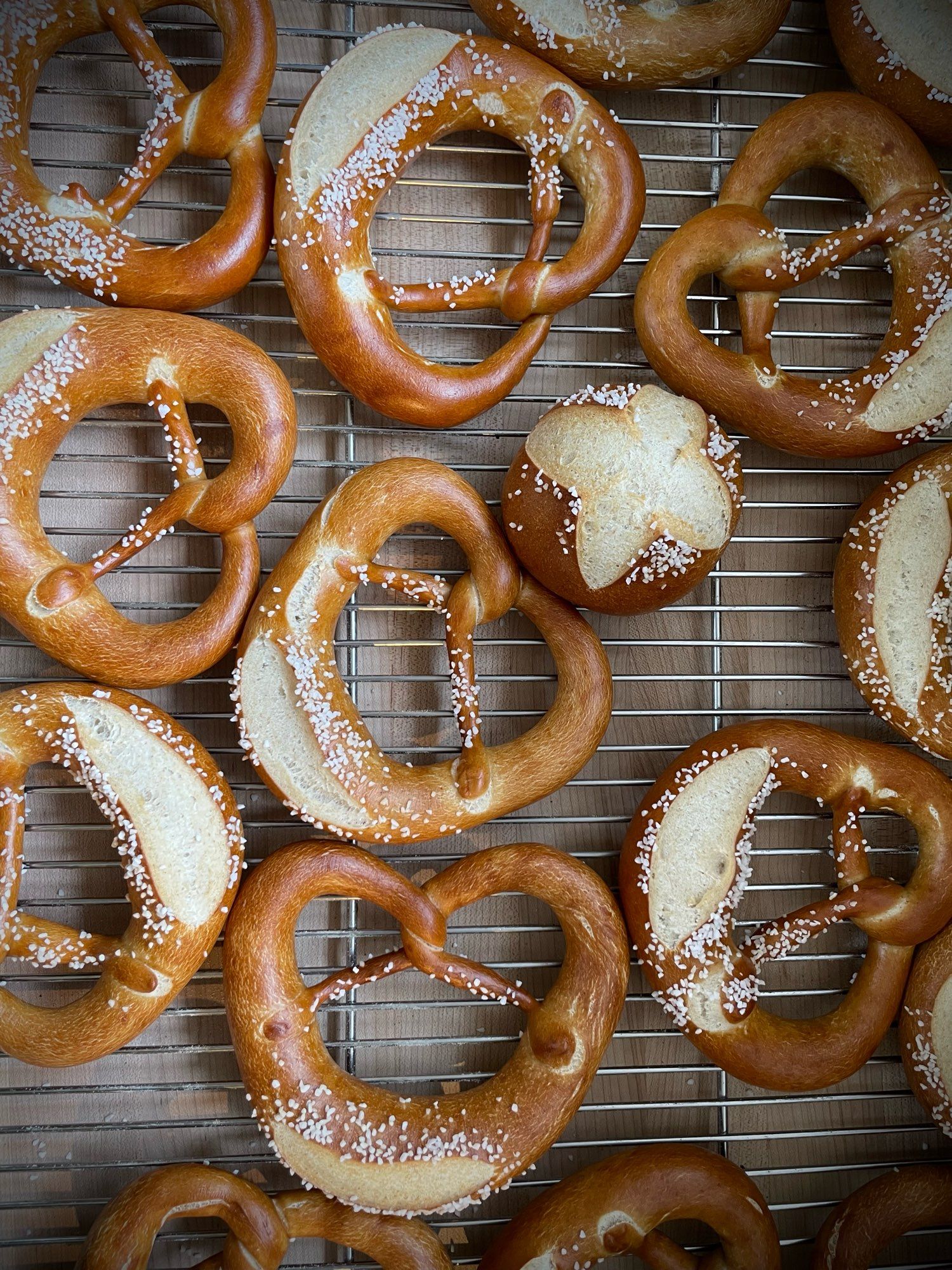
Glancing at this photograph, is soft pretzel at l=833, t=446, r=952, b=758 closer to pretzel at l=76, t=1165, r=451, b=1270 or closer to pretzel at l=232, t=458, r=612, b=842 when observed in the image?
pretzel at l=232, t=458, r=612, b=842

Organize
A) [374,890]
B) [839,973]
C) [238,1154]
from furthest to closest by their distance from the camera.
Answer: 1. [839,973]
2. [238,1154]
3. [374,890]

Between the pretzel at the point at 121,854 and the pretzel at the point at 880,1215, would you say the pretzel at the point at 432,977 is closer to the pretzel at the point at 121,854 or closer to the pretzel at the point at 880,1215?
the pretzel at the point at 121,854

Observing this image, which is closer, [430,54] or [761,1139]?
[430,54]

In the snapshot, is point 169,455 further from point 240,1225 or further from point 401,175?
point 240,1225

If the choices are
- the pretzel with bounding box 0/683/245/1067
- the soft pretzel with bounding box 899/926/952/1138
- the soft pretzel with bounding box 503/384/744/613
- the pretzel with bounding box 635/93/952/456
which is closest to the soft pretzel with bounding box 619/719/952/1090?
the soft pretzel with bounding box 899/926/952/1138

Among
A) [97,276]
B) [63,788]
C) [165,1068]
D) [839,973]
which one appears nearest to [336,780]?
[63,788]

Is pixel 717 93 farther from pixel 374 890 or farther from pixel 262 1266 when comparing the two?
pixel 262 1266
